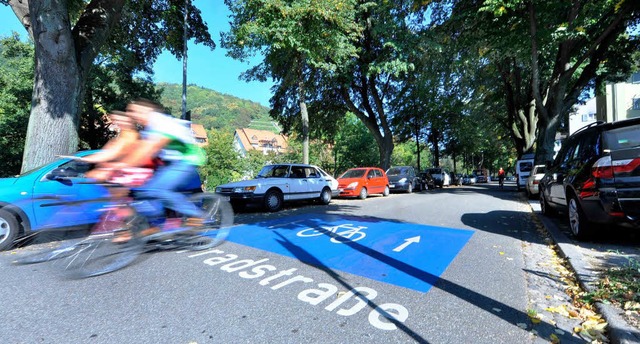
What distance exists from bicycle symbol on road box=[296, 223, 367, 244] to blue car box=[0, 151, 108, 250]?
3673mm

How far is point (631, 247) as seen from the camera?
5.13 metres

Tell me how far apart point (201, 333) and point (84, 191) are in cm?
430

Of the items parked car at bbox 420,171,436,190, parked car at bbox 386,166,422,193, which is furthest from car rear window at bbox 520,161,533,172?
parked car at bbox 386,166,422,193

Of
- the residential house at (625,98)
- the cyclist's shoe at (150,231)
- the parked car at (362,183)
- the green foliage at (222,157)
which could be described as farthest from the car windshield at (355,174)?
the residential house at (625,98)

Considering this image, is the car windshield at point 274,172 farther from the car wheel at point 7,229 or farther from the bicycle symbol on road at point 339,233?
the car wheel at point 7,229

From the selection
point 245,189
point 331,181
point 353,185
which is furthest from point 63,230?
point 353,185

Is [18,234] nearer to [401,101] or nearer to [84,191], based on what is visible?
[84,191]

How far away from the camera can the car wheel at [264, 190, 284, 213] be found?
10719 millimetres

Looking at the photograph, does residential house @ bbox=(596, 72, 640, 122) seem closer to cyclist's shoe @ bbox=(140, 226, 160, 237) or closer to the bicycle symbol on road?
the bicycle symbol on road

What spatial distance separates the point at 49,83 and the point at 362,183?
488 inches

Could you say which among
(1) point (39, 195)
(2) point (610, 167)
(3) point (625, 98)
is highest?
(3) point (625, 98)

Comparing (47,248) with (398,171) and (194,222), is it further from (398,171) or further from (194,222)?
(398,171)

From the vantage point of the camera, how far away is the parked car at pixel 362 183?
15969mm

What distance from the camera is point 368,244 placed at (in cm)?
584
